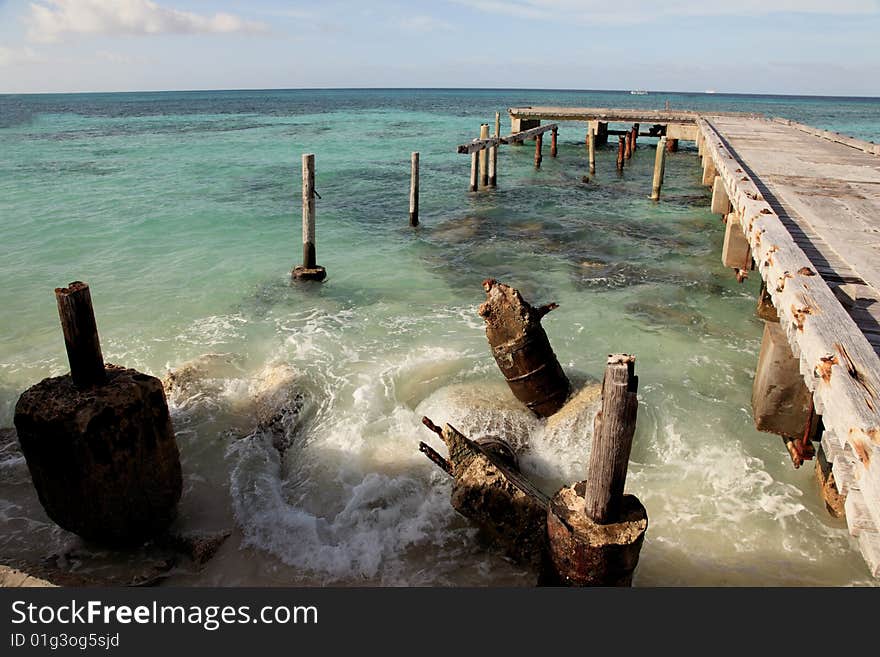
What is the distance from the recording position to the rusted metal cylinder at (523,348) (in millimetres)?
7012

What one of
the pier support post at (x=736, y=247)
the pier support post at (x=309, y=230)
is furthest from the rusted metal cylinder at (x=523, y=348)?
the pier support post at (x=309, y=230)

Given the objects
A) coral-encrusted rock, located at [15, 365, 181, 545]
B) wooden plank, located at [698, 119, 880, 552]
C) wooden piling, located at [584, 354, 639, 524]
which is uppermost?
wooden plank, located at [698, 119, 880, 552]

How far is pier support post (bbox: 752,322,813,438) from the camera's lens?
5.91 m

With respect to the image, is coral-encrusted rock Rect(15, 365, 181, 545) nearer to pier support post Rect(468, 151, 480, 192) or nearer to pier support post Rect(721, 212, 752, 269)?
pier support post Rect(721, 212, 752, 269)

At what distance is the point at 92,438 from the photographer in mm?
4773

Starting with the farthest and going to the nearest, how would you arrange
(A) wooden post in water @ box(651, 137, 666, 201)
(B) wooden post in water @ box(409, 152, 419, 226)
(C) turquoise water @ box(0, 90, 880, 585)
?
(A) wooden post in water @ box(651, 137, 666, 201), (B) wooden post in water @ box(409, 152, 419, 226), (C) turquoise water @ box(0, 90, 880, 585)

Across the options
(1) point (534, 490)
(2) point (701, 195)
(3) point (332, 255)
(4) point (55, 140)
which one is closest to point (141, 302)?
(3) point (332, 255)

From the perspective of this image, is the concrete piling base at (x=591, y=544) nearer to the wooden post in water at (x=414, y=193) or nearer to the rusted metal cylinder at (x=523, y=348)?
the rusted metal cylinder at (x=523, y=348)

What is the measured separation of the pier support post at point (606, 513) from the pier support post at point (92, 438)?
3.45 m

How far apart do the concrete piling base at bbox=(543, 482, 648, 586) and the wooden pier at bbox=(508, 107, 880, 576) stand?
1.21 m

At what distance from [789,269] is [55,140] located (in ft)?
153

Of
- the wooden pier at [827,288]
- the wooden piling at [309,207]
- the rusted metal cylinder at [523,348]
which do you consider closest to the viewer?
the wooden pier at [827,288]

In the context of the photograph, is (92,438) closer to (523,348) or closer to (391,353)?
(523,348)

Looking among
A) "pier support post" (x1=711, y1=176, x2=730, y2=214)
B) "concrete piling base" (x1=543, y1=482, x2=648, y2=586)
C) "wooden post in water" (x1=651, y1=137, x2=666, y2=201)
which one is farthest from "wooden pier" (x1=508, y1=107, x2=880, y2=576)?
"wooden post in water" (x1=651, y1=137, x2=666, y2=201)
